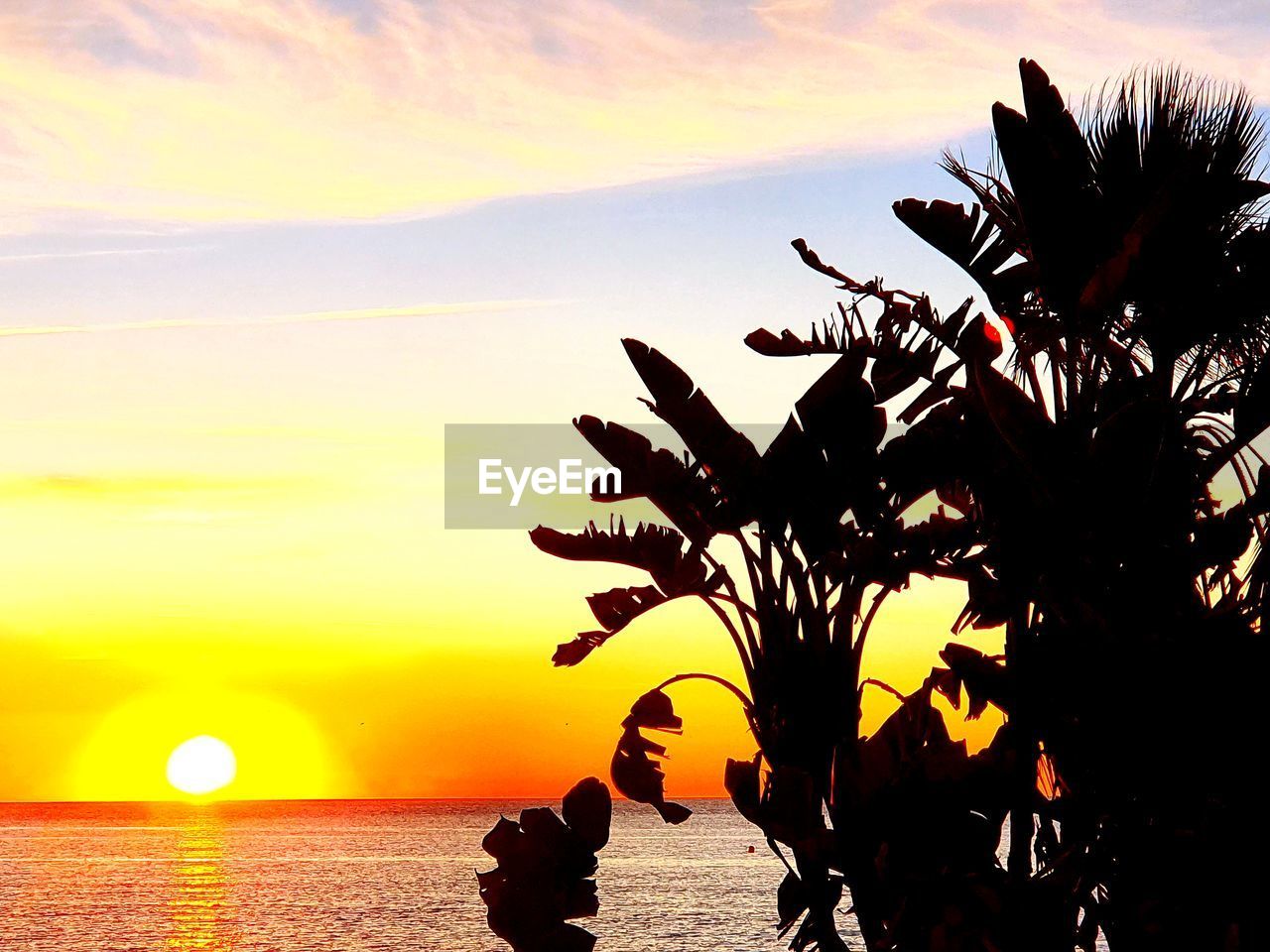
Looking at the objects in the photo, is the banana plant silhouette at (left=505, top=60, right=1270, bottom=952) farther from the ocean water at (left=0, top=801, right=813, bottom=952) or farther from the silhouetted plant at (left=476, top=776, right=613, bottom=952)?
the ocean water at (left=0, top=801, right=813, bottom=952)

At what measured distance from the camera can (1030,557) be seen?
21.7ft

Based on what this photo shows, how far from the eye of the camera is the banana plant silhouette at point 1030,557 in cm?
588

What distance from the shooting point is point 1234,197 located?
705 centimetres

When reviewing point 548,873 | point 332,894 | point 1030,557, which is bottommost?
point 332,894

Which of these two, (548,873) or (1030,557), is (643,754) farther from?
(1030,557)

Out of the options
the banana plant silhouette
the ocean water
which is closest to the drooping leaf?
the banana plant silhouette

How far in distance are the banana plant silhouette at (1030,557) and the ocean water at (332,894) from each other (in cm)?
1788

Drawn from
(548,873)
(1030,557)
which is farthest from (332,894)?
(1030,557)

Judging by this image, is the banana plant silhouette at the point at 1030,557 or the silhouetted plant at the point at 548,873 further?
the silhouetted plant at the point at 548,873

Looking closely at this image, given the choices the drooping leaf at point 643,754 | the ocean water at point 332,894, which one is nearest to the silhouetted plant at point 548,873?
the drooping leaf at point 643,754

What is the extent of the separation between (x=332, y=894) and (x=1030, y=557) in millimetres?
49527

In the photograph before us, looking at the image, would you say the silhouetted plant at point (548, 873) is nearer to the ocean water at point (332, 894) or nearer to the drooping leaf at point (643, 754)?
the drooping leaf at point (643, 754)

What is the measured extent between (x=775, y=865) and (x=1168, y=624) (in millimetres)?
57506

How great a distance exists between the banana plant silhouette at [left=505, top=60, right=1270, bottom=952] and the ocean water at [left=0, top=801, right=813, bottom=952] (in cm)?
1788
